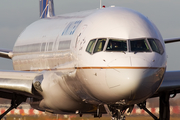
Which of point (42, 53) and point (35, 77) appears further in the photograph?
point (42, 53)

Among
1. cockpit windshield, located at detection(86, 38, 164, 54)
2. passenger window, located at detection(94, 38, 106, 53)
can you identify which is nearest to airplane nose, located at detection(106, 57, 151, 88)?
cockpit windshield, located at detection(86, 38, 164, 54)

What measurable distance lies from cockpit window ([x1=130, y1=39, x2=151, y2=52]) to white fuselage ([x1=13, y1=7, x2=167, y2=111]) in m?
0.07

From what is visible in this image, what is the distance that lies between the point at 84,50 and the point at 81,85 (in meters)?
1.27

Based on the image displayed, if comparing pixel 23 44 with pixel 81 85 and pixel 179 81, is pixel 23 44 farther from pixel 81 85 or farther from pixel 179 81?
pixel 81 85

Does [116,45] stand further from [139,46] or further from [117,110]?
[117,110]

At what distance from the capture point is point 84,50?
54.1ft

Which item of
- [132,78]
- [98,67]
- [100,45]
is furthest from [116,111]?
[132,78]

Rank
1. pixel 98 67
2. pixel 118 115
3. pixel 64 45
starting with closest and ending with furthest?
pixel 98 67, pixel 118 115, pixel 64 45

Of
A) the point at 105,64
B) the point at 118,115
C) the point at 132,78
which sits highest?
the point at 105,64

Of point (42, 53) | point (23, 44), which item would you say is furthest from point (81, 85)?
point (23, 44)

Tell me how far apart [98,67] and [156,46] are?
6.66ft

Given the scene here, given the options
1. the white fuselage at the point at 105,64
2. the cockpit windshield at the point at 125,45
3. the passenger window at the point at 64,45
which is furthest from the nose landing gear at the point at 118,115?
the passenger window at the point at 64,45

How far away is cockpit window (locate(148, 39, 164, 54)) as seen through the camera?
1592 centimetres

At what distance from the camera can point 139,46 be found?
15648 mm
